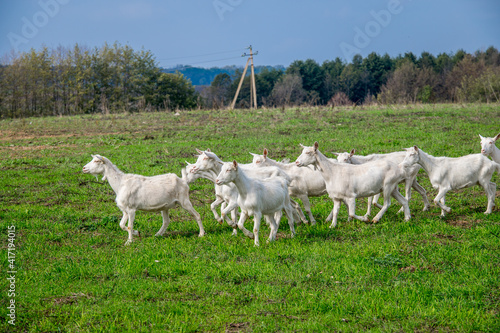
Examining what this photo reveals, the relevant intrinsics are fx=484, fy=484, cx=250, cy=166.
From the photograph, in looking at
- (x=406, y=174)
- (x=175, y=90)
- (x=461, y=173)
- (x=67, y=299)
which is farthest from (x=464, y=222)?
(x=175, y=90)

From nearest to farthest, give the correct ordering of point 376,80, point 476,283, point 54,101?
point 476,283
point 54,101
point 376,80

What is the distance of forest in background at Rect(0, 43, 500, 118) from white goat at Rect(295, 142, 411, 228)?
104 feet

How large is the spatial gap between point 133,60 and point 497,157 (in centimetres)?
5690

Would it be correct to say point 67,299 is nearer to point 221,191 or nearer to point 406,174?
point 221,191

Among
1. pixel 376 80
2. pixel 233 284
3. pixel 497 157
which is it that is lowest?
pixel 233 284

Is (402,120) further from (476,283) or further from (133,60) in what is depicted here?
(133,60)

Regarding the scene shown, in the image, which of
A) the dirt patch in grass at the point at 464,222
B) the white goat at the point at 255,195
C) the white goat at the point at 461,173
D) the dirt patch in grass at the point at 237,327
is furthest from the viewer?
the white goat at the point at 461,173

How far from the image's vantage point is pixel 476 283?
6613 millimetres

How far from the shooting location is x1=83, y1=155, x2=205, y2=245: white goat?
31.3 feet

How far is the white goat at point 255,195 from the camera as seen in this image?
8.79m

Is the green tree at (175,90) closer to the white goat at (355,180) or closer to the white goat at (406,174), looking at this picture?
the white goat at (406,174)

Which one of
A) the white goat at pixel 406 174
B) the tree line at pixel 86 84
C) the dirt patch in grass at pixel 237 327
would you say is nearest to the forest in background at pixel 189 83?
the tree line at pixel 86 84

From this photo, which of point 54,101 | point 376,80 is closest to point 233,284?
point 54,101

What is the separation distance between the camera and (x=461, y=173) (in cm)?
1037
